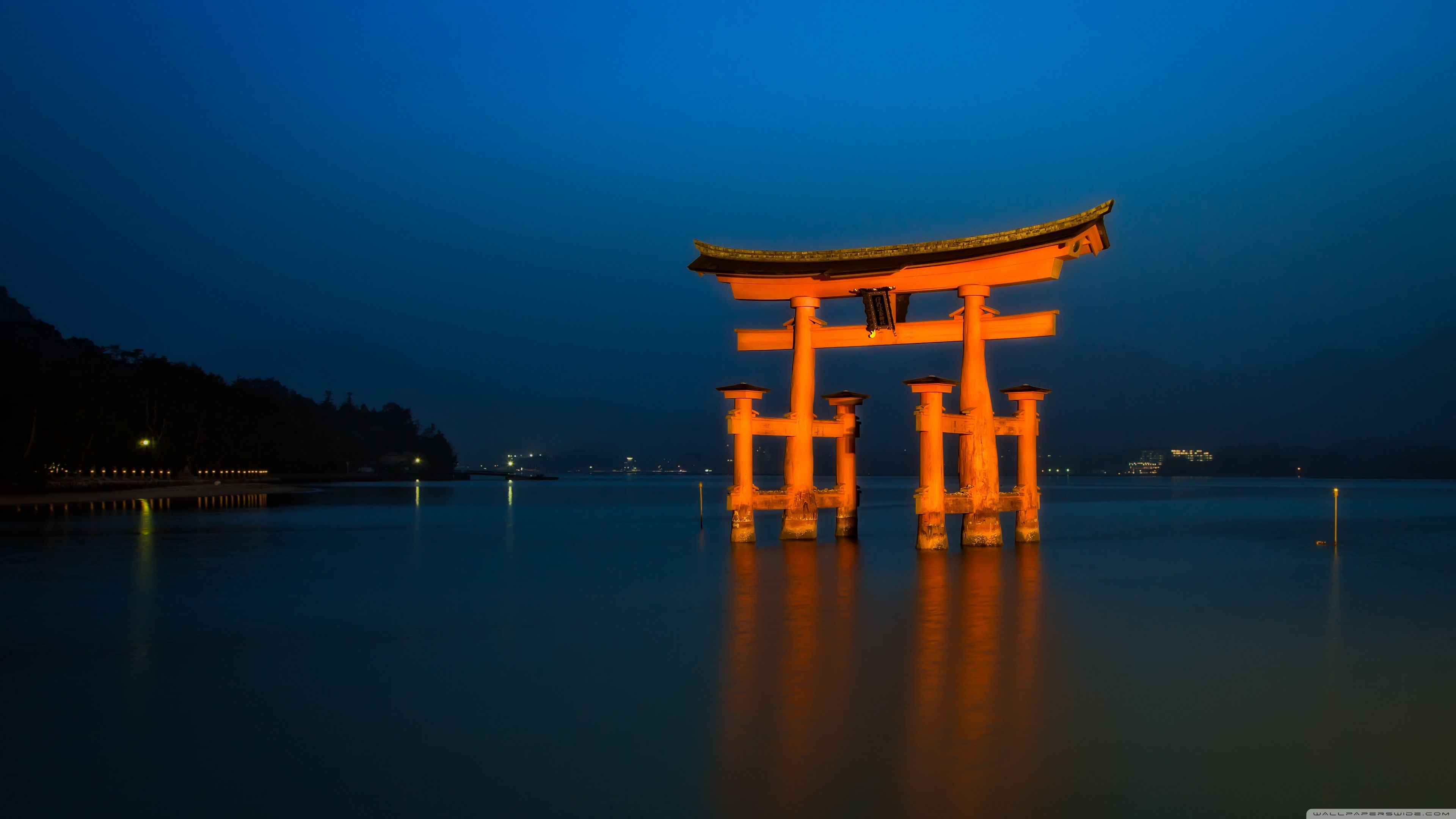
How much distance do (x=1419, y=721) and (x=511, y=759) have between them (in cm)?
676

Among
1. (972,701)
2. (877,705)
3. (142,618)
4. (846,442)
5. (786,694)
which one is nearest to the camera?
(877,705)

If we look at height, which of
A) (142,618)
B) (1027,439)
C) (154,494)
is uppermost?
(1027,439)

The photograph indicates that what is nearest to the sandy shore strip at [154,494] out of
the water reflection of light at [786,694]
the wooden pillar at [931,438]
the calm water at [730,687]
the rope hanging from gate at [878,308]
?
the calm water at [730,687]

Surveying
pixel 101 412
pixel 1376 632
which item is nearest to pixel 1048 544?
pixel 1376 632

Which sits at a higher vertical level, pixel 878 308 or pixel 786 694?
pixel 878 308

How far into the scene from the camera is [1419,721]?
7.43 m

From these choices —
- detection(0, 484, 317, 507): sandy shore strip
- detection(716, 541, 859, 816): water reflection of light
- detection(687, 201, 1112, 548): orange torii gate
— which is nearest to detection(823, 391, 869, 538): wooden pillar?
detection(687, 201, 1112, 548): orange torii gate

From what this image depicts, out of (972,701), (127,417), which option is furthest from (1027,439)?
(127,417)

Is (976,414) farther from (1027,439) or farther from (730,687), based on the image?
(730,687)

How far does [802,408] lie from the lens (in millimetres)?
20844

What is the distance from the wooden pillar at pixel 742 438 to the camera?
67.0 feet

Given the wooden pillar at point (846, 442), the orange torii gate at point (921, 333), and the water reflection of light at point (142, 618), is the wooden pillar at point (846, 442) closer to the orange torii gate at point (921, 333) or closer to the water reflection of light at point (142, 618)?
the orange torii gate at point (921, 333)

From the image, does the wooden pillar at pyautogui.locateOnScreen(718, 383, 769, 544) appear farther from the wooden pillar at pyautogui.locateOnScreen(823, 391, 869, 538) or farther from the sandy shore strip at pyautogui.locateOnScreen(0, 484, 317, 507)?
the sandy shore strip at pyautogui.locateOnScreen(0, 484, 317, 507)

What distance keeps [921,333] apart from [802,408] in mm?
3121
